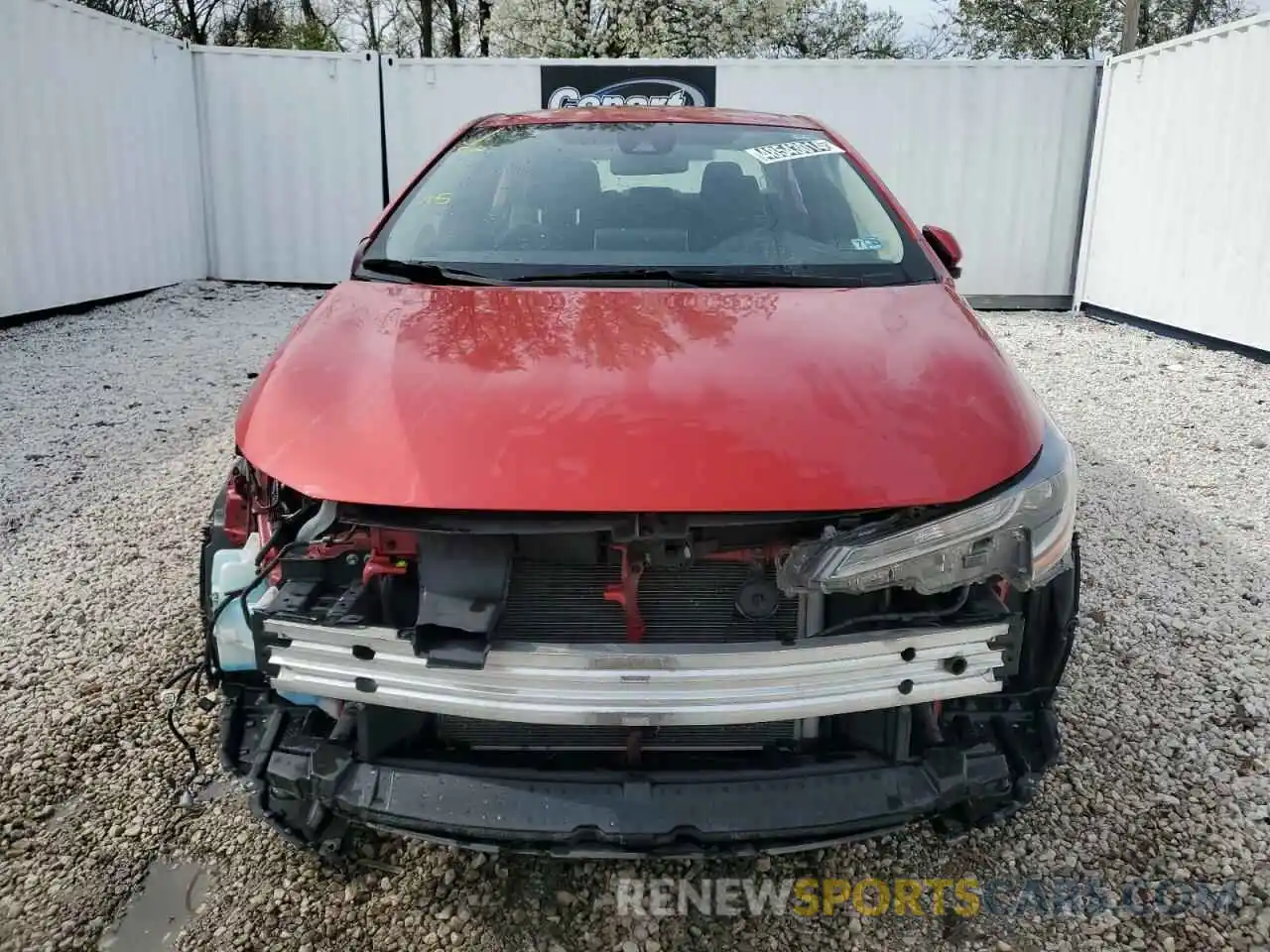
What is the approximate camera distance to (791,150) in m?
3.21

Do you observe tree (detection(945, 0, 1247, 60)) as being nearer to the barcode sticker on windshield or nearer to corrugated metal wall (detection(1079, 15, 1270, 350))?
corrugated metal wall (detection(1079, 15, 1270, 350))

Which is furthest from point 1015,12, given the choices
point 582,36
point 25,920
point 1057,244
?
point 25,920

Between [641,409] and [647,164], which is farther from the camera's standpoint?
[647,164]

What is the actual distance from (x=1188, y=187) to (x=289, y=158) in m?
8.62

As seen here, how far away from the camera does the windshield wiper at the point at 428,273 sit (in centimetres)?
257

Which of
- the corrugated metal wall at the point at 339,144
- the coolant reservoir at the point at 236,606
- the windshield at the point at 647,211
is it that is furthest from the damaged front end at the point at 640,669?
the corrugated metal wall at the point at 339,144

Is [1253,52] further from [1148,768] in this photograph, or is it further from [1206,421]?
[1148,768]

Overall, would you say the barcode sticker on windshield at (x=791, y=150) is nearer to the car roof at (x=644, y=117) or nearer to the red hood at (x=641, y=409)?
the car roof at (x=644, y=117)

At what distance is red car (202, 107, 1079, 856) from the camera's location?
1672 millimetres

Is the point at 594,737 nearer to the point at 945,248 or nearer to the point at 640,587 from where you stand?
the point at 640,587

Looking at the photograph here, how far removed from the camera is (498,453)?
171 centimetres

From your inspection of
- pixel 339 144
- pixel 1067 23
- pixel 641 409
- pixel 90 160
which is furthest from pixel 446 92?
pixel 1067 23

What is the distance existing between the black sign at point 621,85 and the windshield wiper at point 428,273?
7.73m

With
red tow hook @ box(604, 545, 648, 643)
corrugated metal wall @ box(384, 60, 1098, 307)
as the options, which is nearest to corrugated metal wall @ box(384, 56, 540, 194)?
corrugated metal wall @ box(384, 60, 1098, 307)
